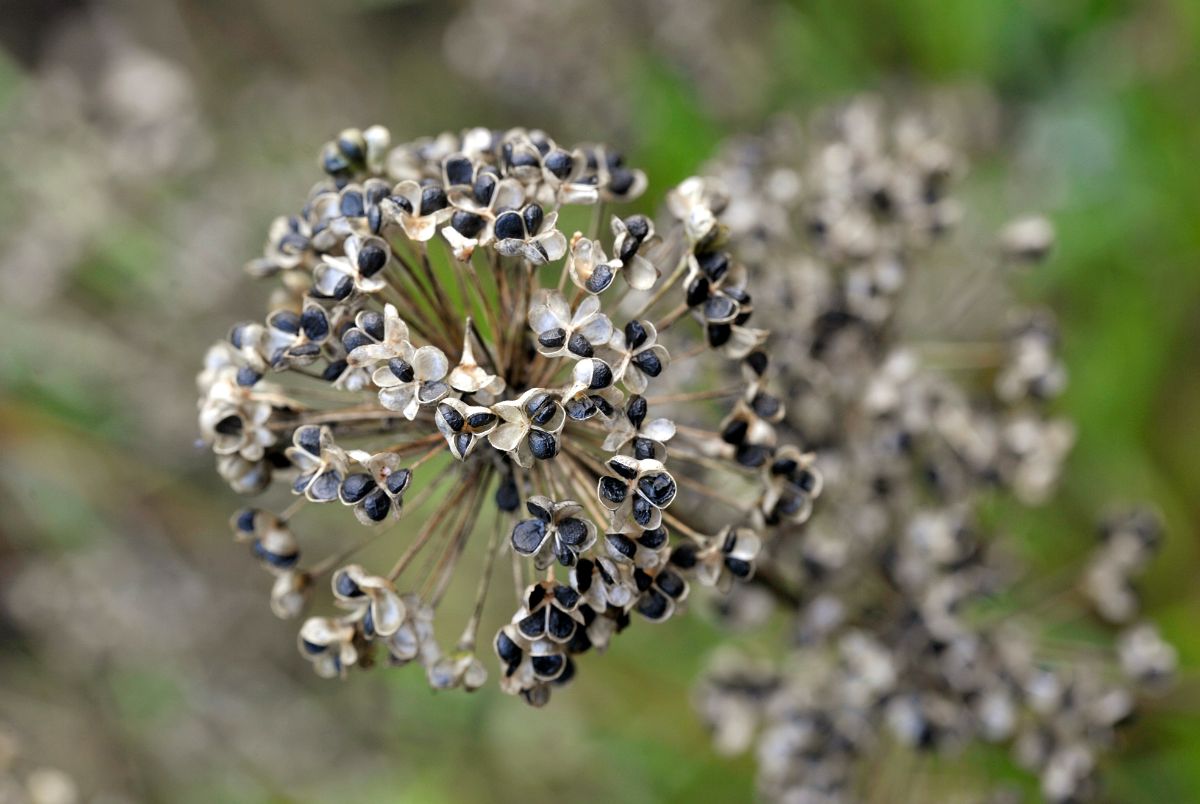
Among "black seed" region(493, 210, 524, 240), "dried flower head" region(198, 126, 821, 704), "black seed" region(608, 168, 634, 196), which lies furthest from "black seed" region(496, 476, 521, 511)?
"black seed" region(608, 168, 634, 196)

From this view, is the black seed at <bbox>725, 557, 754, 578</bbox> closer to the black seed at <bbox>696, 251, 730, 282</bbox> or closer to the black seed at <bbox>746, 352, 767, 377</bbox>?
the black seed at <bbox>746, 352, 767, 377</bbox>

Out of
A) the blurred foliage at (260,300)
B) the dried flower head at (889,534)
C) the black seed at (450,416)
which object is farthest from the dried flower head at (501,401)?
the blurred foliage at (260,300)

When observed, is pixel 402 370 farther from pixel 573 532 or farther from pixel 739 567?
→ pixel 739 567

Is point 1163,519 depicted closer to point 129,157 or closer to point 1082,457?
point 1082,457

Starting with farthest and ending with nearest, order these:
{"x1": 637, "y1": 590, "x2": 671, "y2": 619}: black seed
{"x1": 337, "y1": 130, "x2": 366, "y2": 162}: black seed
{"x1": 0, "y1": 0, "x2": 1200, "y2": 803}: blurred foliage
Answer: {"x1": 0, "y1": 0, "x2": 1200, "y2": 803}: blurred foliage, {"x1": 337, "y1": 130, "x2": 366, "y2": 162}: black seed, {"x1": 637, "y1": 590, "x2": 671, "y2": 619}: black seed

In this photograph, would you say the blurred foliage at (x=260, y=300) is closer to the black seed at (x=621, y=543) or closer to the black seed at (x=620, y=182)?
the black seed at (x=620, y=182)

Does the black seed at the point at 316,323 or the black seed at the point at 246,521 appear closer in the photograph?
the black seed at the point at 316,323

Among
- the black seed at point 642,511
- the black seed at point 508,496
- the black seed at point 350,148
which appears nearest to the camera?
the black seed at point 642,511

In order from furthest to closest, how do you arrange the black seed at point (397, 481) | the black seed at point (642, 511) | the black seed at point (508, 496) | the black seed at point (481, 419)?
the black seed at point (508, 496)
the black seed at point (397, 481)
the black seed at point (642, 511)
the black seed at point (481, 419)
